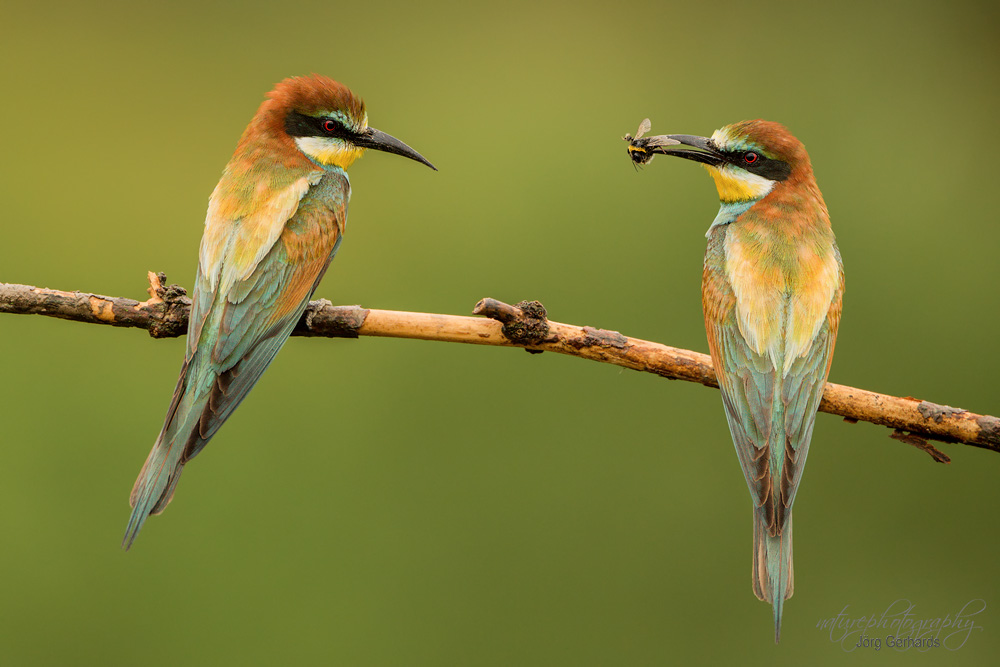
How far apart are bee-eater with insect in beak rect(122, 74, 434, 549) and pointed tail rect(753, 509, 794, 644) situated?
4.01 feet

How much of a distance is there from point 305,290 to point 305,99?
24.1 inches

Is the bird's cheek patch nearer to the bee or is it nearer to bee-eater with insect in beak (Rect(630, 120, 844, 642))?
bee-eater with insect in beak (Rect(630, 120, 844, 642))

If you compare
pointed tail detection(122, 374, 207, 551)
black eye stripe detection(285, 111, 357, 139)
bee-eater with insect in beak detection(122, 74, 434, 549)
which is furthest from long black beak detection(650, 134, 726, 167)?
pointed tail detection(122, 374, 207, 551)

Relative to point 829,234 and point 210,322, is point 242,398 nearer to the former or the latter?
point 210,322

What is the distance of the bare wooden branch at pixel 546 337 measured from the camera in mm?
2004

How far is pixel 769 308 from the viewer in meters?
2.06

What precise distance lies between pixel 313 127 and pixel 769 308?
4.57 feet

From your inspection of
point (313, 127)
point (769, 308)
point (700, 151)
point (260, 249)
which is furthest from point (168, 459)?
point (700, 151)

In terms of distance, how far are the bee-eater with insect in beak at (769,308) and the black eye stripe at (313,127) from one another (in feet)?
3.01

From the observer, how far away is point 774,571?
181cm

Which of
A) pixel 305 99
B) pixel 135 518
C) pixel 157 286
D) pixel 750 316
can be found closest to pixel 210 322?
pixel 157 286

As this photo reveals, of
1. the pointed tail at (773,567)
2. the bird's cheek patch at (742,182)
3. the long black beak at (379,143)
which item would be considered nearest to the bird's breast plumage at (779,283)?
the bird's cheek patch at (742,182)

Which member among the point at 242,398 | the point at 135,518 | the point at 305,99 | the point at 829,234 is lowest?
the point at 135,518

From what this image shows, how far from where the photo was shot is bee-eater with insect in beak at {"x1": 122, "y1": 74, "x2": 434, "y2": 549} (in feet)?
6.28
